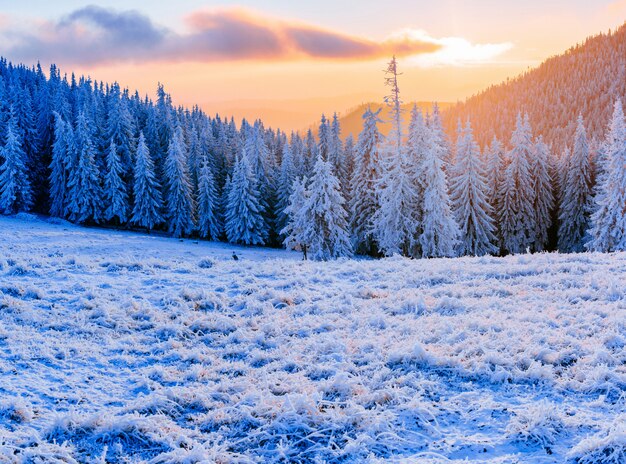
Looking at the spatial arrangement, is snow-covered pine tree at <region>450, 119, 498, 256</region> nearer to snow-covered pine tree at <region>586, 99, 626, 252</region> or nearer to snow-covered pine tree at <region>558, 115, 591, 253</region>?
snow-covered pine tree at <region>586, 99, 626, 252</region>

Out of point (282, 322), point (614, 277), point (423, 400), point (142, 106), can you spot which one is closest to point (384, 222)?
point (614, 277)

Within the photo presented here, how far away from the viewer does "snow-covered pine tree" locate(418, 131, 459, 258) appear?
36.8 m

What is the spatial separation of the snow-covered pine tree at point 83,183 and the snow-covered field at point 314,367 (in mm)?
53344

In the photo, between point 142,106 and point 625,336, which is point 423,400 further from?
point 142,106

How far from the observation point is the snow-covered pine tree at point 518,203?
51156 millimetres

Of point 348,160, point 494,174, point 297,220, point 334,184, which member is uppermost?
point 348,160

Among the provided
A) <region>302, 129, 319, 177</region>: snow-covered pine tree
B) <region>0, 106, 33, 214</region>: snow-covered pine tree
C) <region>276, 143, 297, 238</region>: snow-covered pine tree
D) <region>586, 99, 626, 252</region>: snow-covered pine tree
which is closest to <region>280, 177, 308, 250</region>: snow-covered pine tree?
<region>276, 143, 297, 238</region>: snow-covered pine tree

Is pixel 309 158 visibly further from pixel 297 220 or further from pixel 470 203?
pixel 470 203

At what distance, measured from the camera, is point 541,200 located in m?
53.3

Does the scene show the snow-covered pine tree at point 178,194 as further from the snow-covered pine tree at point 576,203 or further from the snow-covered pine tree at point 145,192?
the snow-covered pine tree at point 576,203

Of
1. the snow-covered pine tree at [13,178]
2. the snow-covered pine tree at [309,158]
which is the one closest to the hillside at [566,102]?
the snow-covered pine tree at [309,158]

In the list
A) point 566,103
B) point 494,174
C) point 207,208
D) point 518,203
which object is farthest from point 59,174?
point 566,103

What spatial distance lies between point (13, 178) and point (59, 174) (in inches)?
217

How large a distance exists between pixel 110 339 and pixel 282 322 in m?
3.62
